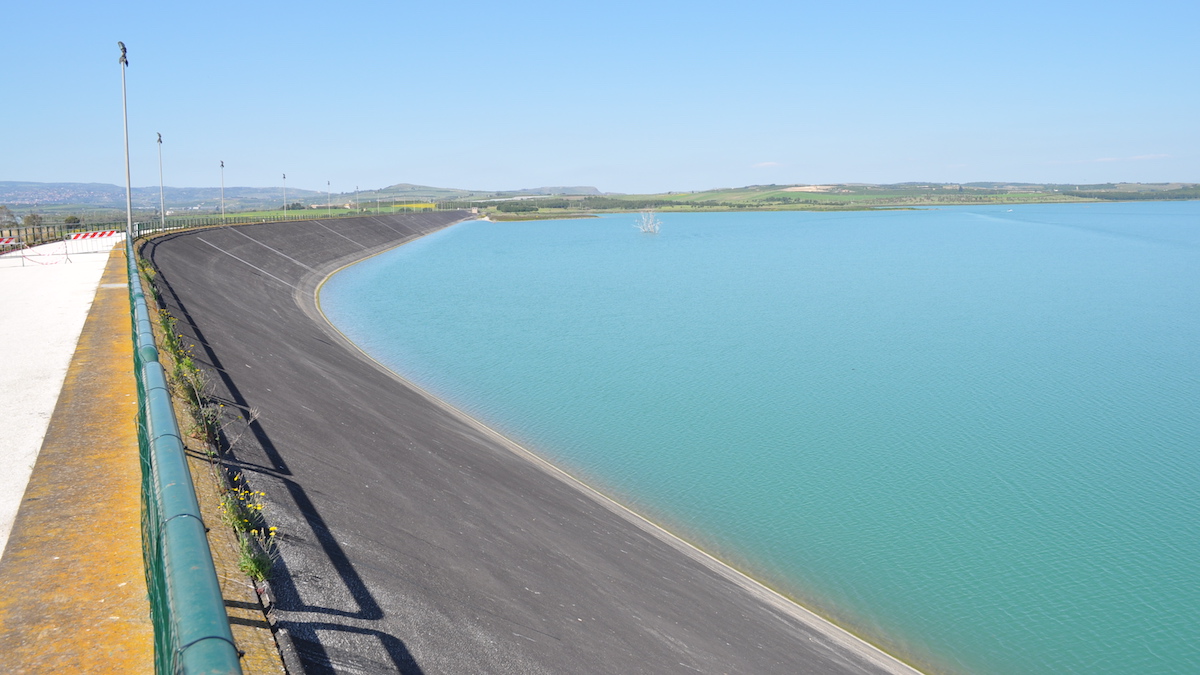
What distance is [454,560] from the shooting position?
1146cm

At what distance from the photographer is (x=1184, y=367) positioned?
3309cm

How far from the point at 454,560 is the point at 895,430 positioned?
17.7 meters

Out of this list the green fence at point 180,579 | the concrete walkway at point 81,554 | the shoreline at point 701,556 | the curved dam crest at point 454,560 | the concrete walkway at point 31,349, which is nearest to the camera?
the green fence at point 180,579

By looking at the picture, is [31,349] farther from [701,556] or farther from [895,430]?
[895,430]

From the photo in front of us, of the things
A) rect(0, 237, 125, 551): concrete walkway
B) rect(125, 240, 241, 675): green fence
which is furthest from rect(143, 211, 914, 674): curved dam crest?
rect(125, 240, 241, 675): green fence

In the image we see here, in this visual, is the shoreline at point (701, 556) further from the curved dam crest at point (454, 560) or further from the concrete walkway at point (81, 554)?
the concrete walkway at point (81, 554)

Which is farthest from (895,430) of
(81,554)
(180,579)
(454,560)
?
(180,579)

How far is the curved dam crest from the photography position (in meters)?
8.82

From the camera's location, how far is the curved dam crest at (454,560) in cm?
882

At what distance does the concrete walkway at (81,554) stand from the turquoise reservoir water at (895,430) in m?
12.5

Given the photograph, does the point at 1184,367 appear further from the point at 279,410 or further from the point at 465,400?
the point at 279,410

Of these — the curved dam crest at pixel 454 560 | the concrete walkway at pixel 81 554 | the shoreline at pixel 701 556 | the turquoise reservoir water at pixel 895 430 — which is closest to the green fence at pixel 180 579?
the concrete walkway at pixel 81 554

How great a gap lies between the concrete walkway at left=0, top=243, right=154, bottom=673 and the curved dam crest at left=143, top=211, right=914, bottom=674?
5.45 ft

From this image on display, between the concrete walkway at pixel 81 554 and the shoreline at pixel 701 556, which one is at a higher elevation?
the concrete walkway at pixel 81 554
